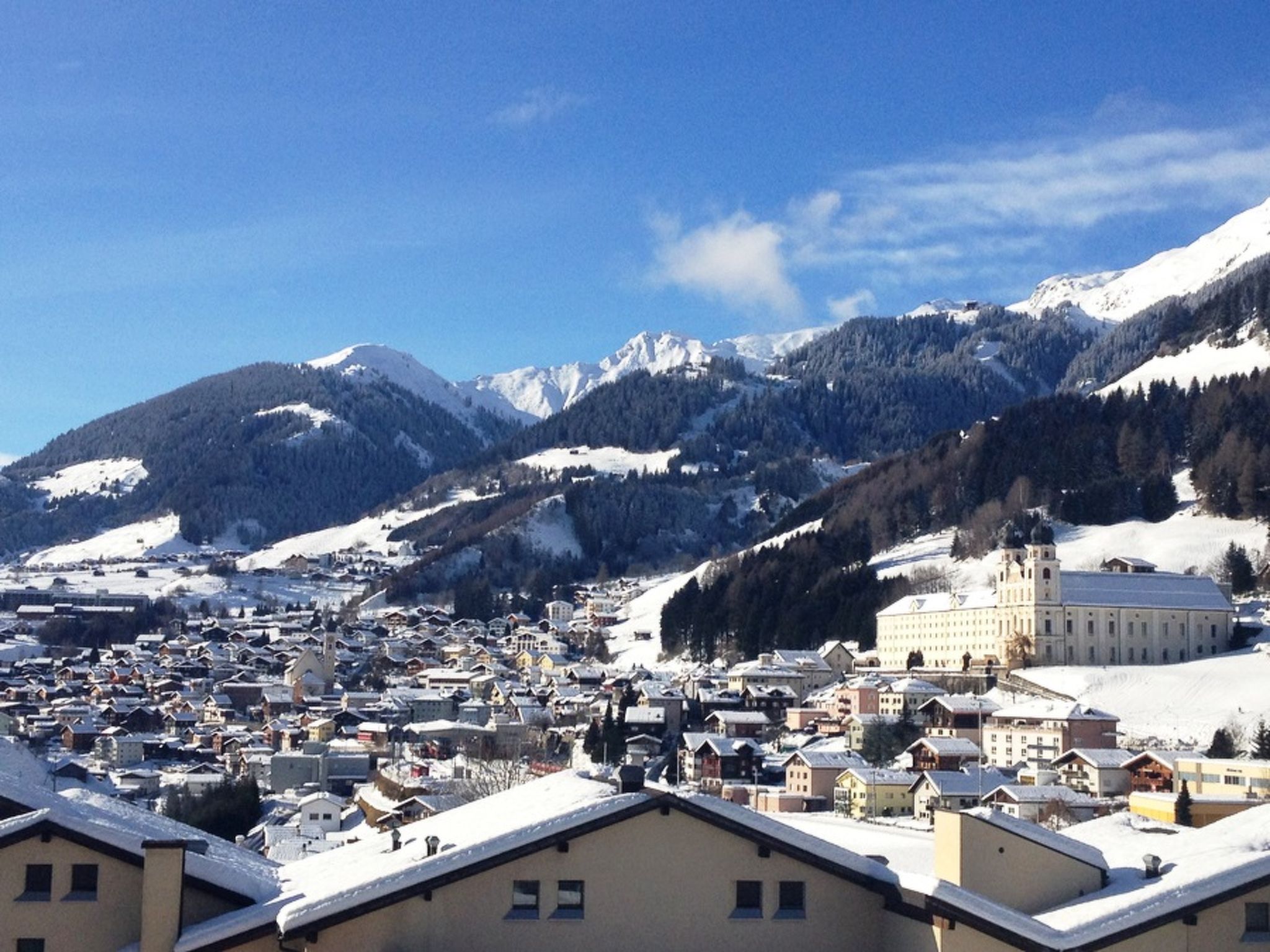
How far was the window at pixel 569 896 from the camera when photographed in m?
11.4

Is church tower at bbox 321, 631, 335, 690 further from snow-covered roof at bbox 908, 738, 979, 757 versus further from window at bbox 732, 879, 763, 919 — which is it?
window at bbox 732, 879, 763, 919

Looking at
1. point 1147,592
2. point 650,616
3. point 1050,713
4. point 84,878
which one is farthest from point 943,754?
point 650,616

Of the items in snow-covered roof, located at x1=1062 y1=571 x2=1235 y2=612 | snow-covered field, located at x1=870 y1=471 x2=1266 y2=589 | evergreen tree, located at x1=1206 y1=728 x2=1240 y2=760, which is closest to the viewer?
evergreen tree, located at x1=1206 y1=728 x2=1240 y2=760

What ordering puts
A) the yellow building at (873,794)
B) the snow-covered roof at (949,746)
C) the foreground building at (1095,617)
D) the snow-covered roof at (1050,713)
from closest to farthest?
the yellow building at (873,794) < the snow-covered roof at (949,746) < the snow-covered roof at (1050,713) < the foreground building at (1095,617)

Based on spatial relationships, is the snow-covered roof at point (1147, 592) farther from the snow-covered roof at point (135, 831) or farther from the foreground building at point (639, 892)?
the foreground building at point (639, 892)

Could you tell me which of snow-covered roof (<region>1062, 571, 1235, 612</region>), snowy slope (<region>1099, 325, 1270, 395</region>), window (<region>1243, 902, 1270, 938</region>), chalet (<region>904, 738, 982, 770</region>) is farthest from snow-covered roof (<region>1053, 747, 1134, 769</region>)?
snowy slope (<region>1099, 325, 1270, 395</region>)

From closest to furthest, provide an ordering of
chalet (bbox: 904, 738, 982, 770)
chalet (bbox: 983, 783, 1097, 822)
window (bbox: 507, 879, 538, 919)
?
window (bbox: 507, 879, 538, 919)
chalet (bbox: 983, 783, 1097, 822)
chalet (bbox: 904, 738, 982, 770)

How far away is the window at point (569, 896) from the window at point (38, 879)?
3932 millimetres

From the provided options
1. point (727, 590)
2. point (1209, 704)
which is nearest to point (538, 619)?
point (727, 590)

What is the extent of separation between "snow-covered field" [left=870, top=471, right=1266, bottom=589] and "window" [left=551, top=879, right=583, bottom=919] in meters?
116

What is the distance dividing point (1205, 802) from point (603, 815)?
20142mm

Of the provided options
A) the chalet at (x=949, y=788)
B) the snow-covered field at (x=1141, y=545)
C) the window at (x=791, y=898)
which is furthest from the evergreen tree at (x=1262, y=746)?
the window at (x=791, y=898)

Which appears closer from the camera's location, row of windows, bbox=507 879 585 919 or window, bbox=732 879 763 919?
row of windows, bbox=507 879 585 919

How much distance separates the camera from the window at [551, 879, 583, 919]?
1138 cm
